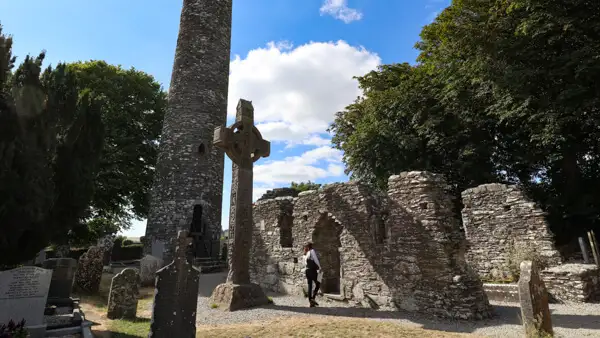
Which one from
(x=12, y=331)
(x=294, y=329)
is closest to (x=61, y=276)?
(x=12, y=331)

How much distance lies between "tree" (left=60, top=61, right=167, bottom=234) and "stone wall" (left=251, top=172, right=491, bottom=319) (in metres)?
11.8

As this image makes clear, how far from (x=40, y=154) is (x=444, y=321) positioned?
319 inches

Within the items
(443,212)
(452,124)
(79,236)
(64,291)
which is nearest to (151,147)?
(79,236)

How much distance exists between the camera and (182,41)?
17094mm

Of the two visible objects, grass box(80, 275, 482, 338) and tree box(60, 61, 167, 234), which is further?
tree box(60, 61, 167, 234)

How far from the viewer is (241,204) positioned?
805 cm

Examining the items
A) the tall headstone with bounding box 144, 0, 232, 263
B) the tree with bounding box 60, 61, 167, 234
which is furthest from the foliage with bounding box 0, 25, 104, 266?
the tree with bounding box 60, 61, 167, 234

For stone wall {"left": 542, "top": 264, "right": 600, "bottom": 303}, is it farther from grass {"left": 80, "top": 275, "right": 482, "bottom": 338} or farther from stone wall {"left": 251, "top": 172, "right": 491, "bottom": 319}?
grass {"left": 80, "top": 275, "right": 482, "bottom": 338}

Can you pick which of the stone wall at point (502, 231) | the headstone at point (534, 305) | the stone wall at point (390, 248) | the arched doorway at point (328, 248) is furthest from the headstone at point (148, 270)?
the headstone at point (534, 305)

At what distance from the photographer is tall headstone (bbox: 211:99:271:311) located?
745 cm

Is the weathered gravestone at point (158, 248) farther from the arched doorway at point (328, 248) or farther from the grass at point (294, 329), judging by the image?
the arched doorway at point (328, 248)

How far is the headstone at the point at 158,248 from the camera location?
15094mm

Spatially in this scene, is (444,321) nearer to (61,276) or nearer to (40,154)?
(40,154)

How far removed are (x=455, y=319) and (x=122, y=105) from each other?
63.8ft
